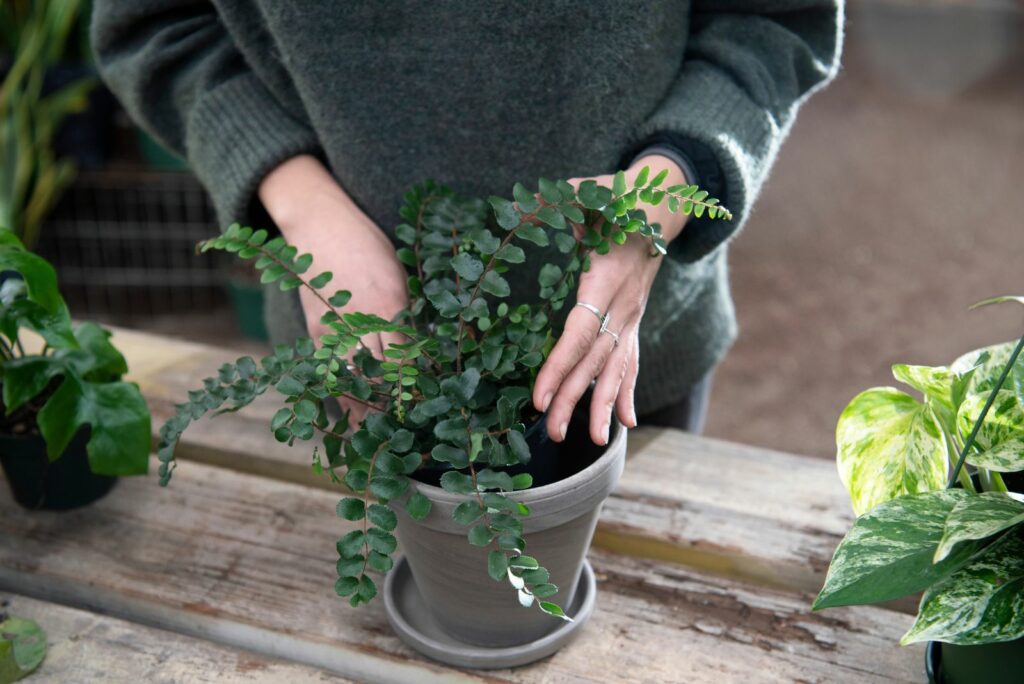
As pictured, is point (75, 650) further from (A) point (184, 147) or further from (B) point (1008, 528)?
(B) point (1008, 528)

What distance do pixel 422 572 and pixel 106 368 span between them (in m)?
0.38

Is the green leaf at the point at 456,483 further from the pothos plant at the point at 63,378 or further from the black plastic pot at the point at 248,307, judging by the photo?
the black plastic pot at the point at 248,307

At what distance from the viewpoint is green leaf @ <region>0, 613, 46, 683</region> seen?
0.78 meters

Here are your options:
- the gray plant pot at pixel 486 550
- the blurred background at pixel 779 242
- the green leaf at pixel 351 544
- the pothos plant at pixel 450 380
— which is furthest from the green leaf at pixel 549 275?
the blurred background at pixel 779 242

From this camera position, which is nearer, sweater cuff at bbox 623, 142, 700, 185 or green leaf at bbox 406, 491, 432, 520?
green leaf at bbox 406, 491, 432, 520

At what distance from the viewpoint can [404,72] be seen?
0.96 meters

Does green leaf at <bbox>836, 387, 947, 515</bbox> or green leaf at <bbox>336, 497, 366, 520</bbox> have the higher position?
green leaf at <bbox>336, 497, 366, 520</bbox>

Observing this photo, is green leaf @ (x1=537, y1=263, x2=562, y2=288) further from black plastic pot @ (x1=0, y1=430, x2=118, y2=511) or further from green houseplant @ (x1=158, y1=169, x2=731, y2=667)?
black plastic pot @ (x1=0, y1=430, x2=118, y2=511)

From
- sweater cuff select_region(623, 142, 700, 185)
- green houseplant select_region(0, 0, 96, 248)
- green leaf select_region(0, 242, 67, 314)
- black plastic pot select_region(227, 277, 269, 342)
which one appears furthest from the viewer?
black plastic pot select_region(227, 277, 269, 342)

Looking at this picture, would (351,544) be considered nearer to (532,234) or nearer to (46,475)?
(532,234)

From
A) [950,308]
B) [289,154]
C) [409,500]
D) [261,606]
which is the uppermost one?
[289,154]

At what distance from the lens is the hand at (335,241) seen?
0.88 metres

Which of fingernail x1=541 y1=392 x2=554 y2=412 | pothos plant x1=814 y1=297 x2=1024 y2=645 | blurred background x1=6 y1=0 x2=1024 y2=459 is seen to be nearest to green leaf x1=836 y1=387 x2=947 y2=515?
pothos plant x1=814 y1=297 x2=1024 y2=645

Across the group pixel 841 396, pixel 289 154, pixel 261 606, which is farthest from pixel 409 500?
pixel 841 396
